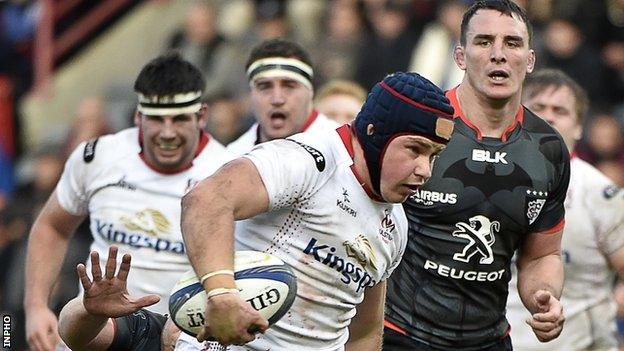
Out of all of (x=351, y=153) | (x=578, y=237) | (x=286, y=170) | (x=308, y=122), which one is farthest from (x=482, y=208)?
(x=308, y=122)

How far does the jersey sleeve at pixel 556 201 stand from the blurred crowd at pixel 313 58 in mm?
3367

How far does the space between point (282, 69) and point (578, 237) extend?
205cm

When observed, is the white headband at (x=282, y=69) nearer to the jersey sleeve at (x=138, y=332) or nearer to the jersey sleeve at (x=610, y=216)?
the jersey sleeve at (x=610, y=216)

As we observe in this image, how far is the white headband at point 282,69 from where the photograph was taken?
8.94 metres

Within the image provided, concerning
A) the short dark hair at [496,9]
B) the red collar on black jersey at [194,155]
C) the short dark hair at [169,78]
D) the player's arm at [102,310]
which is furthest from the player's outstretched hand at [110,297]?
the short dark hair at [169,78]

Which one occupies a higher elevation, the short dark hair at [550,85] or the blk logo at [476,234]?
the short dark hair at [550,85]

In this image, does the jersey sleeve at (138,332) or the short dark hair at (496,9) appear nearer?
the jersey sleeve at (138,332)

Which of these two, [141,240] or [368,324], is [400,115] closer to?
[368,324]

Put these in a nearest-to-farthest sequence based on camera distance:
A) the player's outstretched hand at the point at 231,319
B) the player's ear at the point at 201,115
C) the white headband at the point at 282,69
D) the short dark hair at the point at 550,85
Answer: the player's outstretched hand at the point at 231,319 < the player's ear at the point at 201,115 < the short dark hair at the point at 550,85 < the white headband at the point at 282,69

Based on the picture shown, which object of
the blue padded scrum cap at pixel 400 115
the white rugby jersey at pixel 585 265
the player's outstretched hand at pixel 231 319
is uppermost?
the blue padded scrum cap at pixel 400 115

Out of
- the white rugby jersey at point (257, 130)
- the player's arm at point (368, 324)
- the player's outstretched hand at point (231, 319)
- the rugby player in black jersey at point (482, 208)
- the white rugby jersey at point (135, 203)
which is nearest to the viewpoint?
the player's outstretched hand at point (231, 319)

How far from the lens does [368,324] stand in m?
6.38

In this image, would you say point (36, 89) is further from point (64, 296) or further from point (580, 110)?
point (580, 110)

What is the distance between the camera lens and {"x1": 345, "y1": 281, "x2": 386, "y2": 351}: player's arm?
6301 mm
